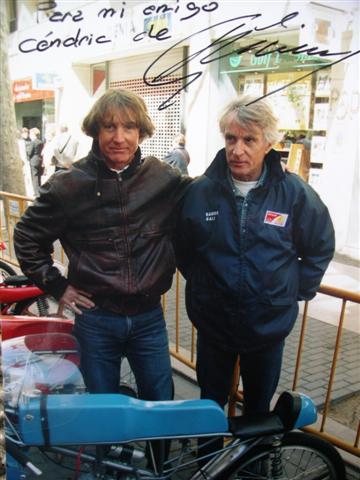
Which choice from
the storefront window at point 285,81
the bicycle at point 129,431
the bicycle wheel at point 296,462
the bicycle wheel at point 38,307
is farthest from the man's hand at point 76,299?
the bicycle wheel at point 38,307

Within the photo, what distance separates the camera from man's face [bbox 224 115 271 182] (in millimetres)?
1774

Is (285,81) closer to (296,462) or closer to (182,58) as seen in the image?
(182,58)

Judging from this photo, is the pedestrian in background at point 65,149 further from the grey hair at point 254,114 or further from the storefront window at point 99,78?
the grey hair at point 254,114

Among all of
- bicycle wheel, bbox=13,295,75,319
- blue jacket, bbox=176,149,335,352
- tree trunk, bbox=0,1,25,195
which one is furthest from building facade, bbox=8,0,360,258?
bicycle wheel, bbox=13,295,75,319

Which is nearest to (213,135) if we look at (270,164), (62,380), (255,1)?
(270,164)

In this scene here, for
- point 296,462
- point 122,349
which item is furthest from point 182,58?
point 296,462

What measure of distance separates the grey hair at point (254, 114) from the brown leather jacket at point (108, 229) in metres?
0.32

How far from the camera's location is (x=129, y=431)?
1.54 m

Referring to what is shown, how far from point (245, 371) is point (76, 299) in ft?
2.58

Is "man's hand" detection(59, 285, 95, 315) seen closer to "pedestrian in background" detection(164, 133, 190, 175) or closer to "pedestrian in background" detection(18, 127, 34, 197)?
"pedestrian in background" detection(18, 127, 34, 197)

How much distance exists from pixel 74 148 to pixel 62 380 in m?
0.86

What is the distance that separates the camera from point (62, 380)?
1.82m

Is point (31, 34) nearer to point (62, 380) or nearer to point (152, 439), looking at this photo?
point (62, 380)

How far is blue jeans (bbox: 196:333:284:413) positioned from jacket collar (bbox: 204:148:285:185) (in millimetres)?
676
